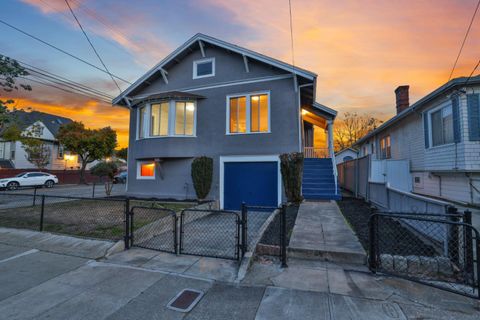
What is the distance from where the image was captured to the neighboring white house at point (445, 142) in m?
8.57

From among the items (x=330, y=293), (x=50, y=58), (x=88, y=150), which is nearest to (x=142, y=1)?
(x=50, y=58)

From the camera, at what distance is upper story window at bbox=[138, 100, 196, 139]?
11680 millimetres

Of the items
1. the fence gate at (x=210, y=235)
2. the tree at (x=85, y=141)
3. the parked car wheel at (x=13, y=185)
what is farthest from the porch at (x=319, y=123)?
the parked car wheel at (x=13, y=185)

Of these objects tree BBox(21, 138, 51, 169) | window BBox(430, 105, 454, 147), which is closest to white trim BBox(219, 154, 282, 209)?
window BBox(430, 105, 454, 147)

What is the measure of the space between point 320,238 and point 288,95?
6.98 m

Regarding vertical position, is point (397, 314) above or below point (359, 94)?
below

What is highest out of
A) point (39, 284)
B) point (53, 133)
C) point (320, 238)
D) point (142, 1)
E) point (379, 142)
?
point (142, 1)

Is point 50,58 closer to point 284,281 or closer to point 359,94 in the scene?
point 284,281

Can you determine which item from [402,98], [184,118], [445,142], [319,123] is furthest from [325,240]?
[402,98]

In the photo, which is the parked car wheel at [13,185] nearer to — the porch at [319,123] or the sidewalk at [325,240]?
the porch at [319,123]

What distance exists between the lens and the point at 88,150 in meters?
28.0

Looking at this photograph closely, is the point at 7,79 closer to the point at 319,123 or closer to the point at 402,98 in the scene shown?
the point at 319,123

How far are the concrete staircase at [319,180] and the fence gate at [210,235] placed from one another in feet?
12.5

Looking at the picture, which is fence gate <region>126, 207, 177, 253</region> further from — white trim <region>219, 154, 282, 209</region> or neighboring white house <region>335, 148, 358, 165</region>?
neighboring white house <region>335, 148, 358, 165</region>
